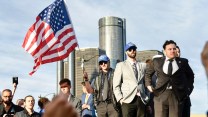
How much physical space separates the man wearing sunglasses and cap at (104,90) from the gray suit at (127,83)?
0.29 m

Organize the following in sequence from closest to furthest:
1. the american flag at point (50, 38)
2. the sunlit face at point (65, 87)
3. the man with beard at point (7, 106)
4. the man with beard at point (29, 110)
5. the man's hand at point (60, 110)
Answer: the man's hand at point (60, 110)
the sunlit face at point (65, 87)
the man with beard at point (29, 110)
the man with beard at point (7, 106)
the american flag at point (50, 38)

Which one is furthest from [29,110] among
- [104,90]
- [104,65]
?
[104,65]

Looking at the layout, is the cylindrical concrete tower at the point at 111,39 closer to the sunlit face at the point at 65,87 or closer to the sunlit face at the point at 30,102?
the sunlit face at the point at 30,102

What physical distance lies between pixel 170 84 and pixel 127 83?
48.1 inches

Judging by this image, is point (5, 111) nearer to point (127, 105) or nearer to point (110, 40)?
point (127, 105)

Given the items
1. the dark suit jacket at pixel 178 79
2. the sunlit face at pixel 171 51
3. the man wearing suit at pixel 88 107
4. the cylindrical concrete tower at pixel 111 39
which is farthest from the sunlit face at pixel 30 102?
the cylindrical concrete tower at pixel 111 39

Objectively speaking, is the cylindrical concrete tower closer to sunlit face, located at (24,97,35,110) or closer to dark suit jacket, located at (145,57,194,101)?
sunlit face, located at (24,97,35,110)

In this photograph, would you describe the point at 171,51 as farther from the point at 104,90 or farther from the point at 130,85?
the point at 104,90

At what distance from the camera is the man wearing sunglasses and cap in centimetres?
845

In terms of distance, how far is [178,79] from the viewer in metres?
7.18

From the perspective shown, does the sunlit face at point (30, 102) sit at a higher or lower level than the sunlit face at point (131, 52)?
lower

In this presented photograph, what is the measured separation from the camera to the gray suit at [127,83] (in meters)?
8.05

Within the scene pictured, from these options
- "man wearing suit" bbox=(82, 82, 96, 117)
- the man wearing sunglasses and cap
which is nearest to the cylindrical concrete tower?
"man wearing suit" bbox=(82, 82, 96, 117)

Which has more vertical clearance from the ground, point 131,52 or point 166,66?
point 131,52
